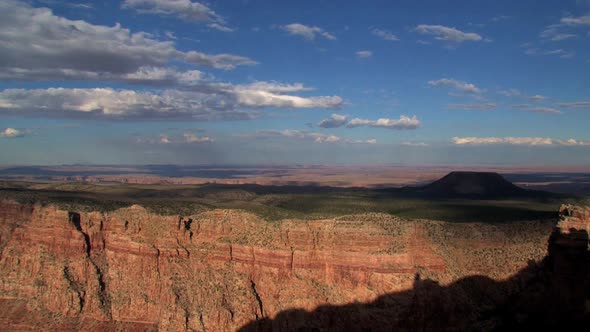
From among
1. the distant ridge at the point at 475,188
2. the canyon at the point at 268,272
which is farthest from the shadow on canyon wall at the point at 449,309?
the distant ridge at the point at 475,188

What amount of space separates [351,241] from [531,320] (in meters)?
18.7

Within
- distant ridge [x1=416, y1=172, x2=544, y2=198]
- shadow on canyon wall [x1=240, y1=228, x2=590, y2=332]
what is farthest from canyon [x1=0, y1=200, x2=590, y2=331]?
distant ridge [x1=416, y1=172, x2=544, y2=198]

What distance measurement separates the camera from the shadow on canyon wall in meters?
42.7

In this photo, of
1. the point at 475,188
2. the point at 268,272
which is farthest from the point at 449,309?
the point at 475,188

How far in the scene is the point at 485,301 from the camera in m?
48.5

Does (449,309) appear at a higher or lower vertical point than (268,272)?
lower

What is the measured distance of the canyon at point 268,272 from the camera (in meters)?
48.4

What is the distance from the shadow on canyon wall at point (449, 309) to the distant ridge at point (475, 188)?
5833 centimetres

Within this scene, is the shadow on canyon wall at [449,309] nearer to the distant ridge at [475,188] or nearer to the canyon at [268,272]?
the canyon at [268,272]

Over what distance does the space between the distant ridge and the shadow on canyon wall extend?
191ft

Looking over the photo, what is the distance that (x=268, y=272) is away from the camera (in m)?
53.5

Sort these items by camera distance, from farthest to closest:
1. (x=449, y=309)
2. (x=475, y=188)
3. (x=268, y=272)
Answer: (x=475, y=188) → (x=268, y=272) → (x=449, y=309)

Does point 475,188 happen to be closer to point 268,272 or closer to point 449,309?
point 449,309

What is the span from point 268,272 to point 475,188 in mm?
71618
